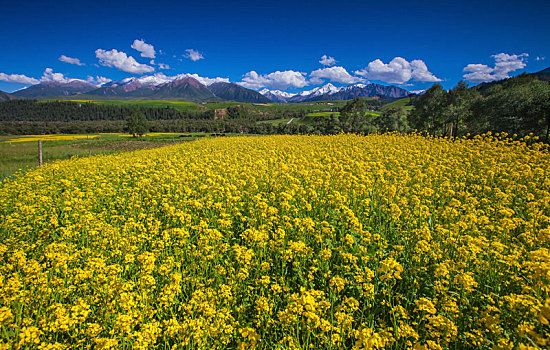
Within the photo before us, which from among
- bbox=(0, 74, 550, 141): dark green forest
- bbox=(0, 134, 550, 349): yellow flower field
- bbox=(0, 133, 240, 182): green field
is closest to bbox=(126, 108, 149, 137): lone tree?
bbox=(0, 74, 550, 141): dark green forest

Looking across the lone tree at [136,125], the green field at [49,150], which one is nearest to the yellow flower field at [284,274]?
the green field at [49,150]

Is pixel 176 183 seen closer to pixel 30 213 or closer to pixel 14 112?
pixel 30 213

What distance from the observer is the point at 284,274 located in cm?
409

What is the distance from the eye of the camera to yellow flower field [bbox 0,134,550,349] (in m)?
2.66

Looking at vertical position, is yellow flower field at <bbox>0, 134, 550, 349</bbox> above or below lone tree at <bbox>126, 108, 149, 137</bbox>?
below

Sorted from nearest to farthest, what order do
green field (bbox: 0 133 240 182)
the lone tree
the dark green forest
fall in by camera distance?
green field (bbox: 0 133 240 182)
the dark green forest
the lone tree

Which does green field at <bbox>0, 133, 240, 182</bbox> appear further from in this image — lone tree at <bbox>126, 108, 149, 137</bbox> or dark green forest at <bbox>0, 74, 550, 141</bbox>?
dark green forest at <bbox>0, 74, 550, 141</bbox>

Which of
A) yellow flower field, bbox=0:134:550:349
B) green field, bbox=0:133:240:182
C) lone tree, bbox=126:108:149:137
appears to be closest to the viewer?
yellow flower field, bbox=0:134:550:349

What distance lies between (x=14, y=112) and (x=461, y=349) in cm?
19647

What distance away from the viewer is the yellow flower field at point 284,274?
105 inches

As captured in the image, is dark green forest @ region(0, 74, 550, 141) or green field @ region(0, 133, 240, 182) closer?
green field @ region(0, 133, 240, 182)

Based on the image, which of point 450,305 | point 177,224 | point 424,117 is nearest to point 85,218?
point 177,224

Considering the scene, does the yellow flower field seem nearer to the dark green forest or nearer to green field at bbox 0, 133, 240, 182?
green field at bbox 0, 133, 240, 182

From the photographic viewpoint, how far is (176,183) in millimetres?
8391
